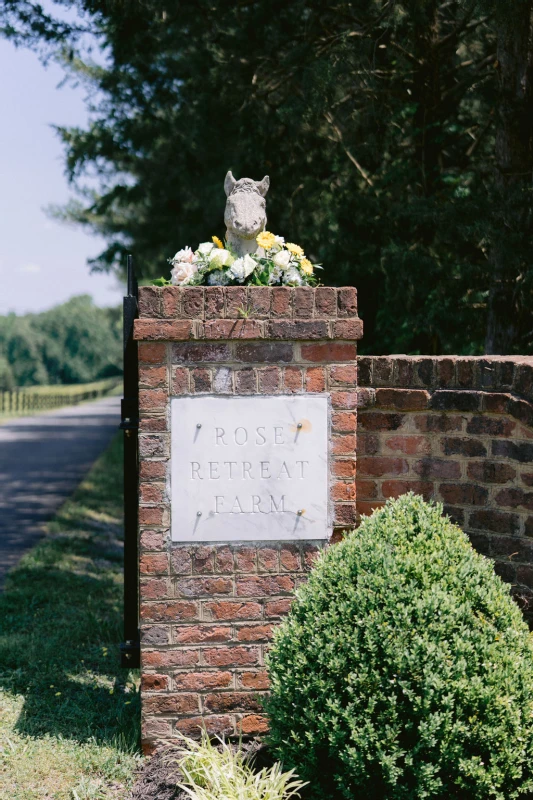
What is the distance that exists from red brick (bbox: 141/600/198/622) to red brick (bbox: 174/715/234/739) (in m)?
0.46

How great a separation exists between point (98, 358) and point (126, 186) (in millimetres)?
93160

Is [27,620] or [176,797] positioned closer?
[176,797]

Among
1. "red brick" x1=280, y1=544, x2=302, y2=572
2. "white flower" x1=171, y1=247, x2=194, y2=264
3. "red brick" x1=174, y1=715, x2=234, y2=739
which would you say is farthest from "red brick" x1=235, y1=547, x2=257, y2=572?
"white flower" x1=171, y1=247, x2=194, y2=264

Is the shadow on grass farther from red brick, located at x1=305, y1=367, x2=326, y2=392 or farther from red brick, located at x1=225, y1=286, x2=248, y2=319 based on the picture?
red brick, located at x1=225, y1=286, x2=248, y2=319

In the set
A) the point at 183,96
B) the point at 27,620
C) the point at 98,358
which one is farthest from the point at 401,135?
the point at 98,358

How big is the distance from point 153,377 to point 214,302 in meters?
0.43

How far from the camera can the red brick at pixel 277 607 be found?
12.5 ft

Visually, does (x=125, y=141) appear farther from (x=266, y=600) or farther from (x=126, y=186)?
(x=266, y=600)

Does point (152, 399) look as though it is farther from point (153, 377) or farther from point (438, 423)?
point (438, 423)

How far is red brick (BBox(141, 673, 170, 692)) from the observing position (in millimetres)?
3758

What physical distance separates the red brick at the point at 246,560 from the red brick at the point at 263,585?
0.04 m

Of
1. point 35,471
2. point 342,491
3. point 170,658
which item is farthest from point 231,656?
point 35,471

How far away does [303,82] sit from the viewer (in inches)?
285

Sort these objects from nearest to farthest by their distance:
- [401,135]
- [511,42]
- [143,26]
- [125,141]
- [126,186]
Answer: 1. [511,42]
2. [143,26]
3. [401,135]
4. [125,141]
5. [126,186]
